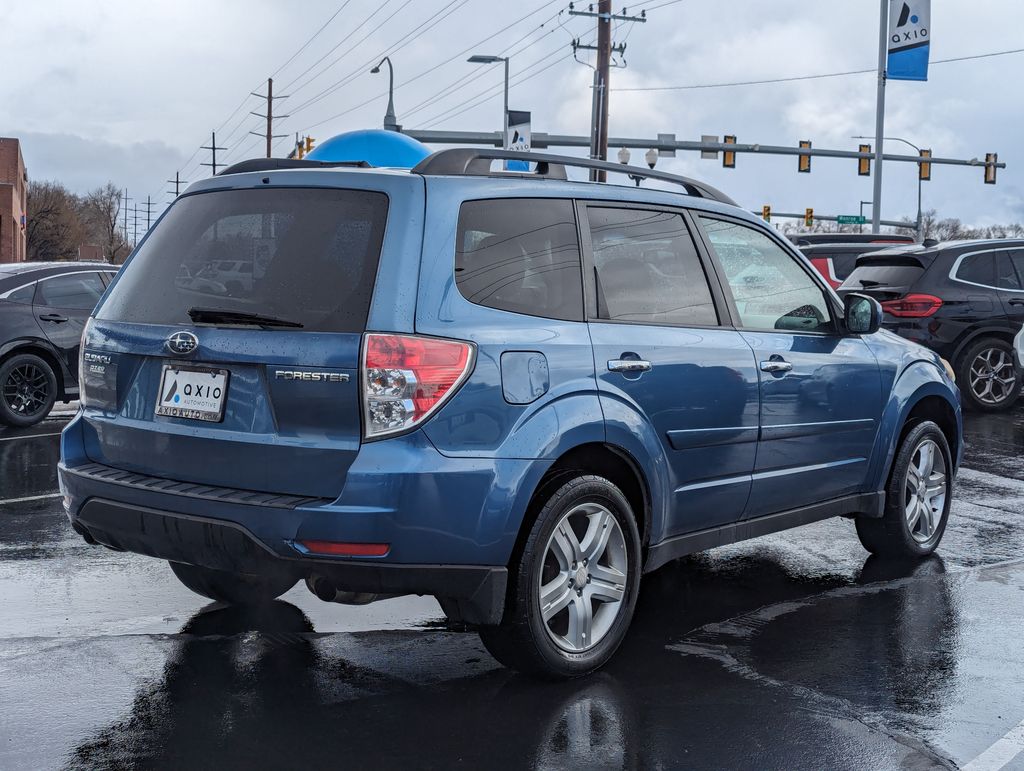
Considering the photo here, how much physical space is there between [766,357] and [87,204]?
158003 mm

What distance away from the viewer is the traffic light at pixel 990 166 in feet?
152

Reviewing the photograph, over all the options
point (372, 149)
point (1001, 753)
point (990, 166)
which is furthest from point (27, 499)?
point (990, 166)

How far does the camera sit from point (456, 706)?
13.8 feet

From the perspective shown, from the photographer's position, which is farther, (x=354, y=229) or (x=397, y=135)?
(x=397, y=135)

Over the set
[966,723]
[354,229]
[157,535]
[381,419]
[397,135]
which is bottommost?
[966,723]

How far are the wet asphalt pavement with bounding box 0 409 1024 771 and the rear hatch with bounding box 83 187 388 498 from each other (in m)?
0.79

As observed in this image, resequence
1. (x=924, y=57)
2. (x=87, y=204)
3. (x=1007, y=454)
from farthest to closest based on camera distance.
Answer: (x=87, y=204) → (x=924, y=57) → (x=1007, y=454)

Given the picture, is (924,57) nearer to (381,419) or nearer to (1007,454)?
(1007,454)

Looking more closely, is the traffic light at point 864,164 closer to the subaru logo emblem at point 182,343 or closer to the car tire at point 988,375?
the car tire at point 988,375

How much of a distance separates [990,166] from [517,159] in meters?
46.3

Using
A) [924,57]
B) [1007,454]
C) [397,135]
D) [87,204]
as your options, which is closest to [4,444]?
[397,135]

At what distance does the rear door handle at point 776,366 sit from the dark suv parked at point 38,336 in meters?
8.63

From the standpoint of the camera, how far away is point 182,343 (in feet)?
13.7

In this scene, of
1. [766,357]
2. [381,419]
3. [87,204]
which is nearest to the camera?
[381,419]
